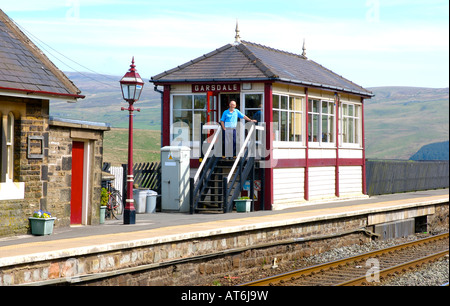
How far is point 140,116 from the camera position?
559 ft

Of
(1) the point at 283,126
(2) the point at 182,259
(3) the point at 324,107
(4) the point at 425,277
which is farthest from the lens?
(3) the point at 324,107

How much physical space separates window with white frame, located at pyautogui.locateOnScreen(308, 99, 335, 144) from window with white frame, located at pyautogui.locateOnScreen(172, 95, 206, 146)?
4018mm

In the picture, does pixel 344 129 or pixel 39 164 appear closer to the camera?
pixel 39 164

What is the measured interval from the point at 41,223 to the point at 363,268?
7.01m

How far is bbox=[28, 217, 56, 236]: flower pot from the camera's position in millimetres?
14555

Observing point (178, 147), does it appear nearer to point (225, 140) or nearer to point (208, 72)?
point (225, 140)

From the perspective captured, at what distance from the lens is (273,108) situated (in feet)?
70.7

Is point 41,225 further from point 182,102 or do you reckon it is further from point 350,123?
point 350,123

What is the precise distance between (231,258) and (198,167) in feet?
25.4

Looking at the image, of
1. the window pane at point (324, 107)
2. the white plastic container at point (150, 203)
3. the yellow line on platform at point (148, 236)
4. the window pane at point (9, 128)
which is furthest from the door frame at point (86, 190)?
the window pane at point (324, 107)

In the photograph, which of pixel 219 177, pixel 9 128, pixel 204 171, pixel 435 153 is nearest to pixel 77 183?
pixel 9 128

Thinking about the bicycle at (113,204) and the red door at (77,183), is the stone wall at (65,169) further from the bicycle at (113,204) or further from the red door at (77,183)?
the bicycle at (113,204)

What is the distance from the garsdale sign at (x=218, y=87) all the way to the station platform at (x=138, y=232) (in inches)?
159
